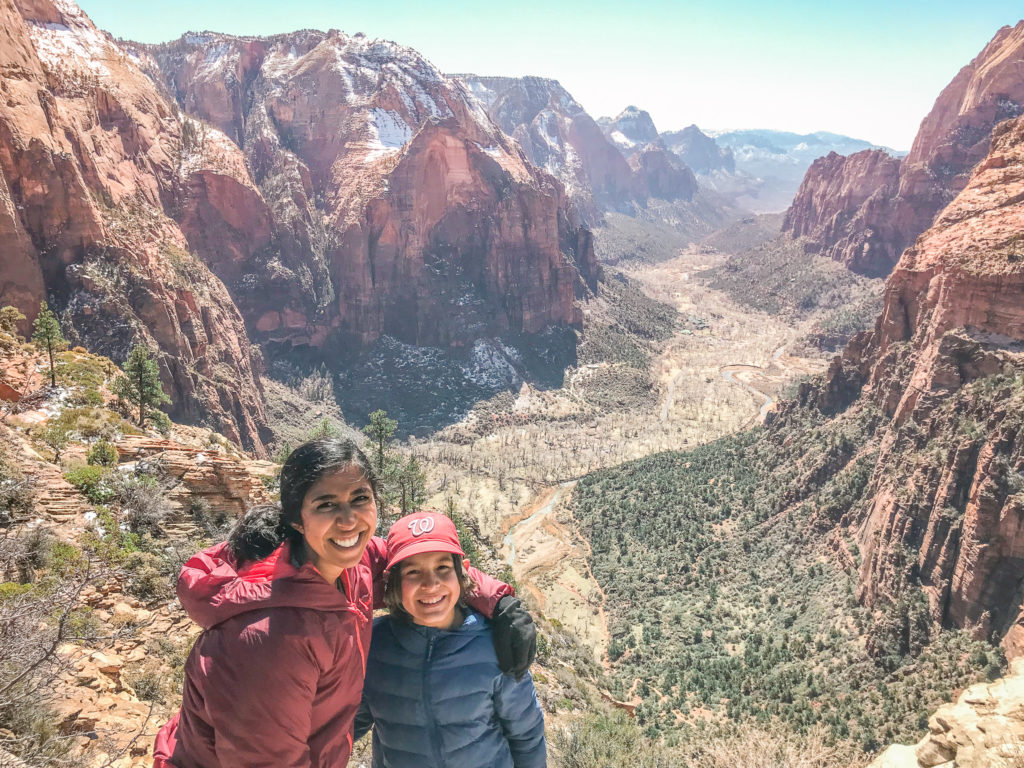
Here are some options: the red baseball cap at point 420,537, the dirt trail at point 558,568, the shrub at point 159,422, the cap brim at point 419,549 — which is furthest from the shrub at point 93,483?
the dirt trail at point 558,568

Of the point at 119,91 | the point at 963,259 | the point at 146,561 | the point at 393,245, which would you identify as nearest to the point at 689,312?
the point at 393,245

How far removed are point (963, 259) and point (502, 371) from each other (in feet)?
196

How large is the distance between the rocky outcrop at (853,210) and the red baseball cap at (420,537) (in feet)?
486

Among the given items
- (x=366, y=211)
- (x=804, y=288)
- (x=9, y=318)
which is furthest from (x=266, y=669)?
(x=804, y=288)

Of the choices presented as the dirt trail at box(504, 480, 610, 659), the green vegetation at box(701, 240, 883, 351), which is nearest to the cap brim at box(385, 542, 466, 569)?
the dirt trail at box(504, 480, 610, 659)

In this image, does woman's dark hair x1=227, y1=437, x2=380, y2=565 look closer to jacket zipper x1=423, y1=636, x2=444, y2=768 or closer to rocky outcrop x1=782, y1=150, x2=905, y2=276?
jacket zipper x1=423, y1=636, x2=444, y2=768

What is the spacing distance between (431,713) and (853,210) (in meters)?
169

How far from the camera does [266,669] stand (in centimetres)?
342

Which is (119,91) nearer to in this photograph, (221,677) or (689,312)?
(221,677)

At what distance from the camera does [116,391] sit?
28344mm

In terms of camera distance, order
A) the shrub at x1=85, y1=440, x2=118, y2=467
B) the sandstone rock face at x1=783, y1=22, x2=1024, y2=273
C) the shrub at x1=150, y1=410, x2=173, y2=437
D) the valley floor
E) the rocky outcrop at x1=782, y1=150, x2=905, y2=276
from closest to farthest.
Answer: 1. the shrub at x1=85, y1=440, x2=118, y2=467
2. the shrub at x1=150, y1=410, x2=173, y2=437
3. the valley floor
4. the sandstone rock face at x1=783, y1=22, x2=1024, y2=273
5. the rocky outcrop at x1=782, y1=150, x2=905, y2=276

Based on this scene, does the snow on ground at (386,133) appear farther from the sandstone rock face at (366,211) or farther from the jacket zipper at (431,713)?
the jacket zipper at (431,713)

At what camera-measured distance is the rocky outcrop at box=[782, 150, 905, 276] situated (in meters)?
127

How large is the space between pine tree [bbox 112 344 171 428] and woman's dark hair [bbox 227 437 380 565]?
2769cm
